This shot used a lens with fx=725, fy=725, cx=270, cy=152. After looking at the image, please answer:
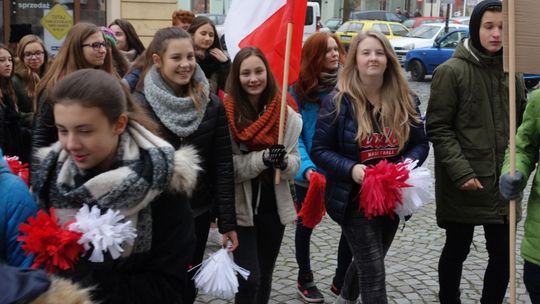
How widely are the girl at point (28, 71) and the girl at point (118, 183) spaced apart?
3.71 metres

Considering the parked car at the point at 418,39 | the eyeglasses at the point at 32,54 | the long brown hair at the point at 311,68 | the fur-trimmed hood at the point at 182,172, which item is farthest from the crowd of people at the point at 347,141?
the parked car at the point at 418,39

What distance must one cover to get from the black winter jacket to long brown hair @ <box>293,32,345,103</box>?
127 centimetres

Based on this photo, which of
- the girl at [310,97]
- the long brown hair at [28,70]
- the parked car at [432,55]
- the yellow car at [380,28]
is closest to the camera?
the girl at [310,97]

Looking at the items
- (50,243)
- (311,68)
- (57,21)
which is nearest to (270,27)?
(311,68)

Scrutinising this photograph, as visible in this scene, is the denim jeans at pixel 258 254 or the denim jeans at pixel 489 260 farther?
the denim jeans at pixel 489 260

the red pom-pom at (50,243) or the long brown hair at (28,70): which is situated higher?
the long brown hair at (28,70)

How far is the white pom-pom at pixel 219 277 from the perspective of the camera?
3.63 meters

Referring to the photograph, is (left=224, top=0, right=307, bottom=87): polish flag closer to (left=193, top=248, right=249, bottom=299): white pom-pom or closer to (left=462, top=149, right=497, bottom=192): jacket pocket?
(left=462, top=149, right=497, bottom=192): jacket pocket

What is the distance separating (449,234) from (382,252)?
0.56m

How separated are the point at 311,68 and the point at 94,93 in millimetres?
2993

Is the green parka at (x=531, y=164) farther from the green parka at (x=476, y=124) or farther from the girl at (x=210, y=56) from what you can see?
the girl at (x=210, y=56)

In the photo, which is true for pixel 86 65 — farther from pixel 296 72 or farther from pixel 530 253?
pixel 530 253

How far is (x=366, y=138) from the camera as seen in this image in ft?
12.8

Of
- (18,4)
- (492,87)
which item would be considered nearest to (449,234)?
(492,87)
